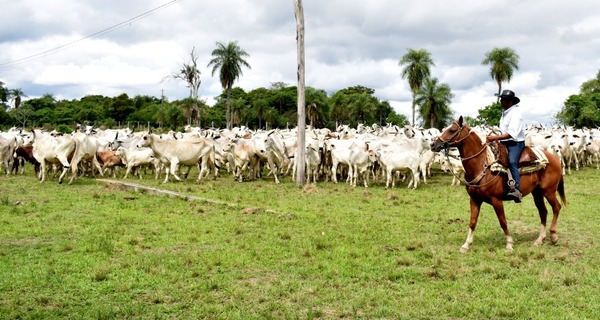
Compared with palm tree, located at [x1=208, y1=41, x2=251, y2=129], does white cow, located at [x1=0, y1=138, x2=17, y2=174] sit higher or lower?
lower

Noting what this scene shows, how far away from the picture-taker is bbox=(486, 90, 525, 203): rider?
9.42 meters

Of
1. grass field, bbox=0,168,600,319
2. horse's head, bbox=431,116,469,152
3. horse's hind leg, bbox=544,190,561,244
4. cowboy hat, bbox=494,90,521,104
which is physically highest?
cowboy hat, bbox=494,90,521,104

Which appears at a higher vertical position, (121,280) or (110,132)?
(110,132)

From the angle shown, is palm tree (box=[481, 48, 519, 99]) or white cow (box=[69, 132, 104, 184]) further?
palm tree (box=[481, 48, 519, 99])

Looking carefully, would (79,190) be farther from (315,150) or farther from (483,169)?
(483,169)

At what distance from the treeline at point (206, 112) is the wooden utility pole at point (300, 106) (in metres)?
43.8

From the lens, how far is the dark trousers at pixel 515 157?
9.47 m

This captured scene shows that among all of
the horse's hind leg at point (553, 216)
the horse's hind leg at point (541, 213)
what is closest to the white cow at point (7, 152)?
the horse's hind leg at point (541, 213)

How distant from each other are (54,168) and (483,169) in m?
18.2

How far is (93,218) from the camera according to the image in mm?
11961

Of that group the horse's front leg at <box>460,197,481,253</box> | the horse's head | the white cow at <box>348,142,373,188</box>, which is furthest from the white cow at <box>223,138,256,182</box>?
the horse's front leg at <box>460,197,481,253</box>

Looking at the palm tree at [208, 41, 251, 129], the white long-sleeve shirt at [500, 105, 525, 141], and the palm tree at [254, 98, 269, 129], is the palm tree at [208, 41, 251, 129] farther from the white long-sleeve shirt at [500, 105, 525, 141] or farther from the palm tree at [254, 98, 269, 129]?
the white long-sleeve shirt at [500, 105, 525, 141]

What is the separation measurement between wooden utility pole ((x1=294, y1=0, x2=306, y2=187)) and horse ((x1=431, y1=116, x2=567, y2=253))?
423 inches

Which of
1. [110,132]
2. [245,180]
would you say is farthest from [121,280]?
[110,132]
